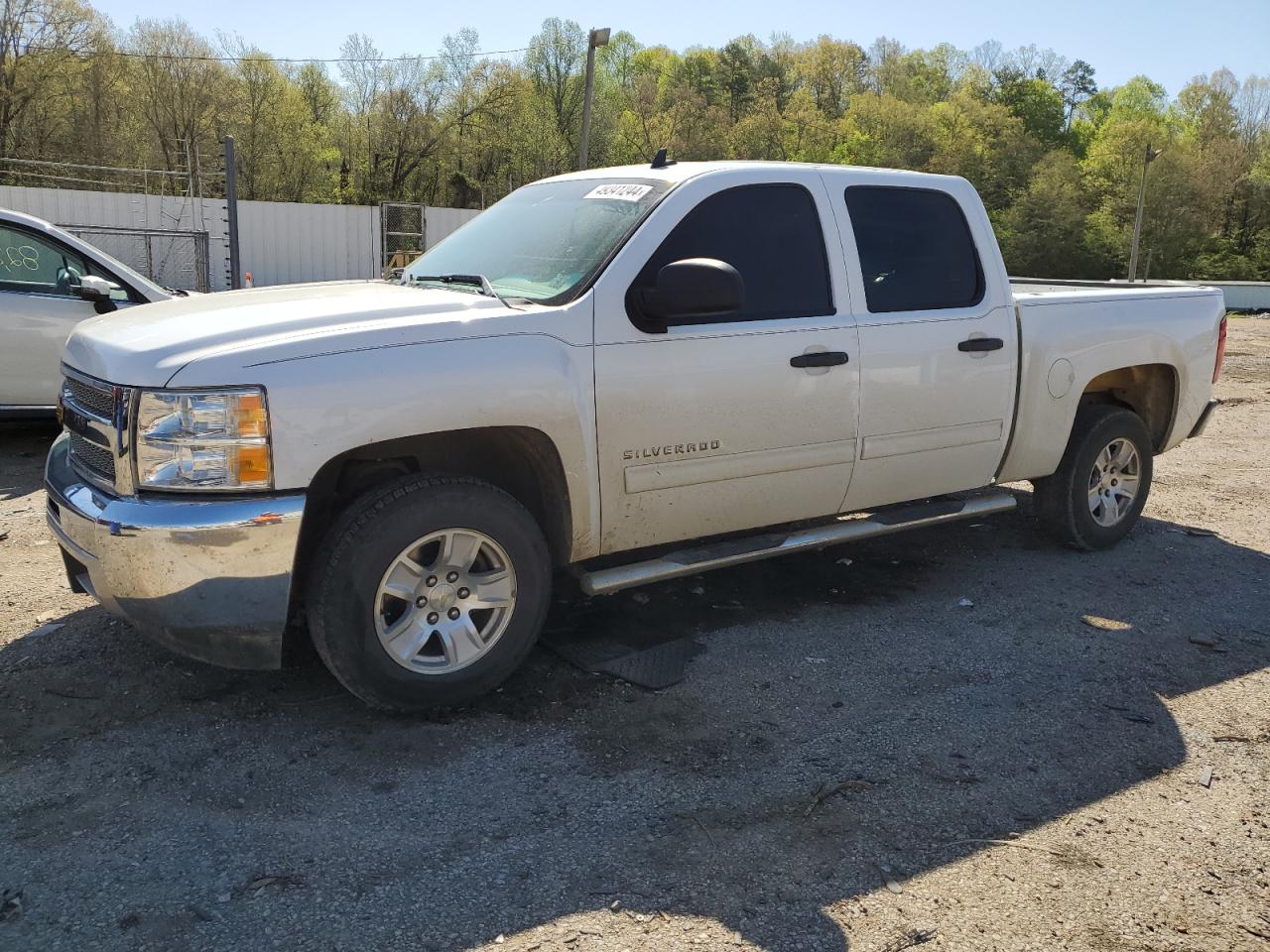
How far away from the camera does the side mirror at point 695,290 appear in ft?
12.5

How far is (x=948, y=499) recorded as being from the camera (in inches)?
213

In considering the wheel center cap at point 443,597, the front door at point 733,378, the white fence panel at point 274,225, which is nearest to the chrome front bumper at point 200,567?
the wheel center cap at point 443,597

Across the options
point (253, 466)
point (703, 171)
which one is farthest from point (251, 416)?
point (703, 171)

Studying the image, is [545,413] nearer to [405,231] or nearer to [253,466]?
[253,466]

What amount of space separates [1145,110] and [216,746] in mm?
114588

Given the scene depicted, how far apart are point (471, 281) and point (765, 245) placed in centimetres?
127

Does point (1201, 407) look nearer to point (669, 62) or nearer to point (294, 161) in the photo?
point (294, 161)

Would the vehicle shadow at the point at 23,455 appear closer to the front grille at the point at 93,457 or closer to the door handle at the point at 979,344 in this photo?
the front grille at the point at 93,457

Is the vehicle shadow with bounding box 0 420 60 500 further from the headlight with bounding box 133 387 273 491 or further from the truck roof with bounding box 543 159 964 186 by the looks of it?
the truck roof with bounding box 543 159 964 186

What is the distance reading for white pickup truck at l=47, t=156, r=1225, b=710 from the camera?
130 inches

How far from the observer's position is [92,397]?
3.62m

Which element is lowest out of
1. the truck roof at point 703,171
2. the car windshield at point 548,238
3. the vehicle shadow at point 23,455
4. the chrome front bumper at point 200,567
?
the vehicle shadow at point 23,455

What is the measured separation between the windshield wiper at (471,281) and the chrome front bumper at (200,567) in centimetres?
114

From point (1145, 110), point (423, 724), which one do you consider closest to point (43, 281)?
point (423, 724)
